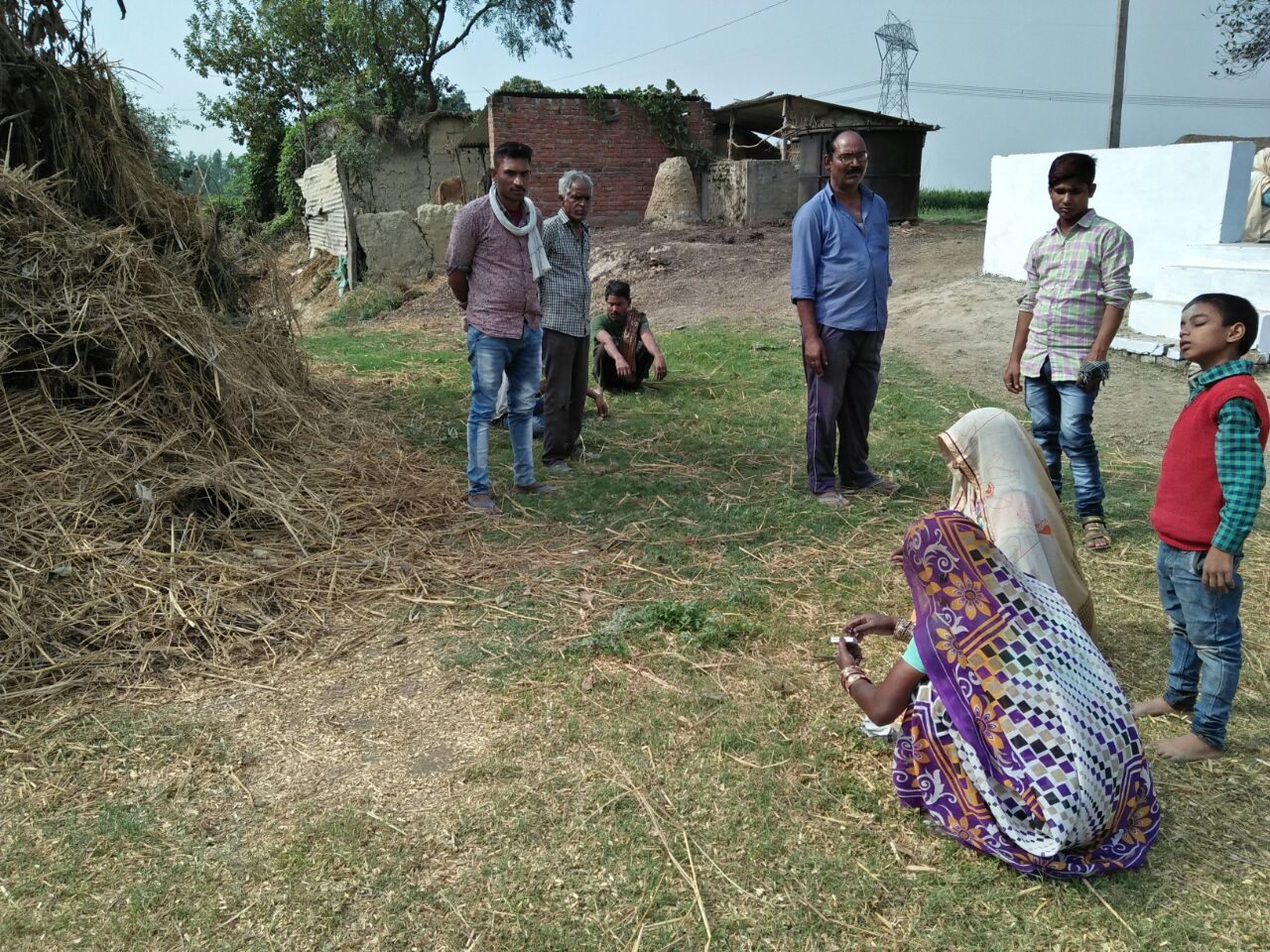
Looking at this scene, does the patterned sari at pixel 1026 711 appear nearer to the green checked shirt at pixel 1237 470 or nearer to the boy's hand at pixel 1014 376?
the green checked shirt at pixel 1237 470

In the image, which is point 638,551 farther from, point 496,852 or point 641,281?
point 641,281

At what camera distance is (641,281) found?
15062 millimetres

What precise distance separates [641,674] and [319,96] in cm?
2863

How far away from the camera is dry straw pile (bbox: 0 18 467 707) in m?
3.79

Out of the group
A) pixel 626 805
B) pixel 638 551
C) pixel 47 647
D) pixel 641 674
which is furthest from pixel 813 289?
pixel 47 647

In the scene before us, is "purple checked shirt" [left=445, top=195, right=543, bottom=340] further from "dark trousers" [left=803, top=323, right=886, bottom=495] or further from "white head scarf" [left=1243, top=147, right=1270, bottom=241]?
"white head scarf" [left=1243, top=147, right=1270, bottom=241]

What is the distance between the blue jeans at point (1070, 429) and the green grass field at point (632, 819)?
374 millimetres

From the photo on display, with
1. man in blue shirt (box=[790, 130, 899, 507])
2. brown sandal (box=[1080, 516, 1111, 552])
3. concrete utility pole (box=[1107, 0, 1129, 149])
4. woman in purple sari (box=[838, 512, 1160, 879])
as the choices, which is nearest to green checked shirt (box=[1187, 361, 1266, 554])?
woman in purple sari (box=[838, 512, 1160, 879])

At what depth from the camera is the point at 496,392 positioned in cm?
524

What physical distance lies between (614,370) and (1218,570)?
600 cm

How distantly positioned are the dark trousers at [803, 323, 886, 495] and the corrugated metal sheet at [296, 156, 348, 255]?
1400 cm

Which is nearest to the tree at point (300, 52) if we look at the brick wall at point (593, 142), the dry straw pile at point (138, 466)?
the brick wall at point (593, 142)

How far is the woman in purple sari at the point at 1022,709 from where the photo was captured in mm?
2307

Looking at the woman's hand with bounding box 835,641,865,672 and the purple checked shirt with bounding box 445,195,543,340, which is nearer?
the woman's hand with bounding box 835,641,865,672
